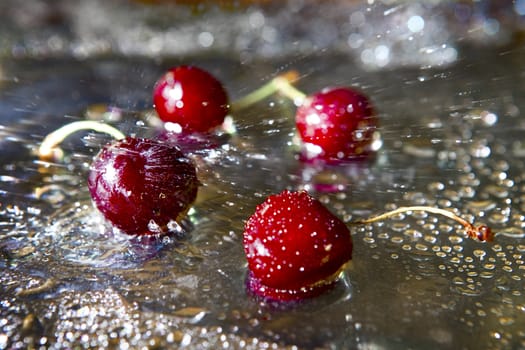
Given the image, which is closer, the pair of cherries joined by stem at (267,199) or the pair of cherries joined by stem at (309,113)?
the pair of cherries joined by stem at (267,199)

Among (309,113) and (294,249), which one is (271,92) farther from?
(294,249)

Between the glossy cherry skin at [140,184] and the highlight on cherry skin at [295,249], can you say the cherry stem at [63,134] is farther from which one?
the highlight on cherry skin at [295,249]

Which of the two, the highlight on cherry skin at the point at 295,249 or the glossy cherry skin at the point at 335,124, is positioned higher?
the glossy cherry skin at the point at 335,124

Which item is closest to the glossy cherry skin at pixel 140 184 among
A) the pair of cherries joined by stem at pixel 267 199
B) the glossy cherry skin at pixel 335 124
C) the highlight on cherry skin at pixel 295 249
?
the pair of cherries joined by stem at pixel 267 199

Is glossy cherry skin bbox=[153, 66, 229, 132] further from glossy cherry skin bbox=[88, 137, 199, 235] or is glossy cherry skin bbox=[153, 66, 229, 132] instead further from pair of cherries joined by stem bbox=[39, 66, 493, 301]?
glossy cherry skin bbox=[88, 137, 199, 235]

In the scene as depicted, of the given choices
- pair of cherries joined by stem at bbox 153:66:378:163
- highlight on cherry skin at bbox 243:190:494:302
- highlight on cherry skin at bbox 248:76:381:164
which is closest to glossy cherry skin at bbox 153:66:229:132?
pair of cherries joined by stem at bbox 153:66:378:163

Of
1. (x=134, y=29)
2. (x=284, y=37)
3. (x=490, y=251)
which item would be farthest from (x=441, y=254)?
(x=134, y=29)
